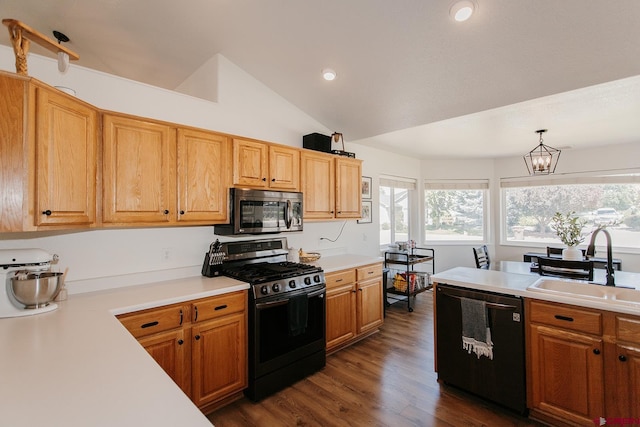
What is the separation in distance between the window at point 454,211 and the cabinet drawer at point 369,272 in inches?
108

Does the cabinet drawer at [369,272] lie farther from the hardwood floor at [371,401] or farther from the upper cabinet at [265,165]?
the upper cabinet at [265,165]

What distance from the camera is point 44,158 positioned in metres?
1.62

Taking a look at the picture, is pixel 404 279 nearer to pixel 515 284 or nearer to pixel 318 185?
pixel 318 185

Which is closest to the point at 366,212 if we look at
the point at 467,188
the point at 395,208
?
the point at 395,208

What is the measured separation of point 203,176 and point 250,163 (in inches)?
18.8

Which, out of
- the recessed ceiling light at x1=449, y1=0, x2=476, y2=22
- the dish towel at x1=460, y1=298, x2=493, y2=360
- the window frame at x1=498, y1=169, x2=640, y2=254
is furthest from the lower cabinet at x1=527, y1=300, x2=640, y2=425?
the window frame at x1=498, y1=169, x2=640, y2=254

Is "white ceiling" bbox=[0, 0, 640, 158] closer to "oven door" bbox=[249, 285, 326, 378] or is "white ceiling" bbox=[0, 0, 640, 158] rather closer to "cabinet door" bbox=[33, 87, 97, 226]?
"cabinet door" bbox=[33, 87, 97, 226]

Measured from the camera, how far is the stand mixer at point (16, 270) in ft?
5.34

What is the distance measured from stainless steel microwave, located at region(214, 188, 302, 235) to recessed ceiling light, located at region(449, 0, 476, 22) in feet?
6.46

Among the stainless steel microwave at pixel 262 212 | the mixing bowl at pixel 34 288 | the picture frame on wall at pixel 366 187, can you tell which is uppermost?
the picture frame on wall at pixel 366 187

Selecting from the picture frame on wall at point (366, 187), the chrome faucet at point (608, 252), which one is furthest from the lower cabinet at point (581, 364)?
the picture frame on wall at point (366, 187)

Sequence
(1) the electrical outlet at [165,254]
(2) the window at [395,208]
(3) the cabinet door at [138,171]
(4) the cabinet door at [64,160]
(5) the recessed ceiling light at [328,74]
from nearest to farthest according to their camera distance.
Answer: (4) the cabinet door at [64,160]
(3) the cabinet door at [138,171]
(1) the electrical outlet at [165,254]
(5) the recessed ceiling light at [328,74]
(2) the window at [395,208]

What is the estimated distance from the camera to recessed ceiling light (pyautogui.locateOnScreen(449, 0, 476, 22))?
77.0 inches

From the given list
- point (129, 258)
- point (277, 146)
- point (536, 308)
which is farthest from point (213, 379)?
point (536, 308)
